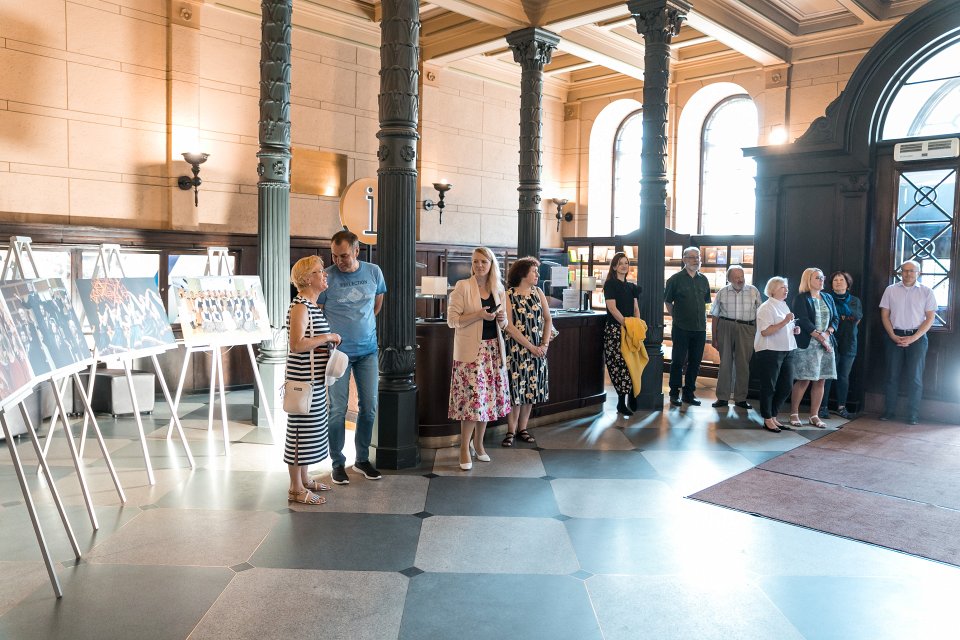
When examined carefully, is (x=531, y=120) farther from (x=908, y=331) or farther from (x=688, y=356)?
(x=908, y=331)

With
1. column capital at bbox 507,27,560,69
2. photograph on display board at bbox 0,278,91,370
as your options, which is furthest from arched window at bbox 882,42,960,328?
photograph on display board at bbox 0,278,91,370

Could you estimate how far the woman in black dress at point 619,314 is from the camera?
7.23 m

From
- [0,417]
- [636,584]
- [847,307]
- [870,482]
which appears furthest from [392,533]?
[847,307]

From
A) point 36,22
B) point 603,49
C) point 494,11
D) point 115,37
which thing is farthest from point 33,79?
point 603,49

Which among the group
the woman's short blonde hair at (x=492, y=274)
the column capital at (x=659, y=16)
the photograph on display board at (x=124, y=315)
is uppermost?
the column capital at (x=659, y=16)

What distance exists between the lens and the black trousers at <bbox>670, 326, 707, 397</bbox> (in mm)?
7984

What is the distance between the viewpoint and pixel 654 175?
306 inches

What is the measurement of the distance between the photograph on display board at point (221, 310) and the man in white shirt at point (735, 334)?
14.9ft

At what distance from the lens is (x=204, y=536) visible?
4055 millimetres

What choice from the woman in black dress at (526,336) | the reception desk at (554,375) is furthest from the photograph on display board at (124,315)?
the woman in black dress at (526,336)

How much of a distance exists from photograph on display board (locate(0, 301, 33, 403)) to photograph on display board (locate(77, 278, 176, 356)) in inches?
53.9

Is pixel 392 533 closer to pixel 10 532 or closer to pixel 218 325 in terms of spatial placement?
pixel 10 532

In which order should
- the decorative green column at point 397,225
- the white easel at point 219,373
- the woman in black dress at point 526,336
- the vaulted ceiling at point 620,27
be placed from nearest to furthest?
1. the decorative green column at point 397,225
2. the white easel at point 219,373
3. the woman in black dress at point 526,336
4. the vaulted ceiling at point 620,27

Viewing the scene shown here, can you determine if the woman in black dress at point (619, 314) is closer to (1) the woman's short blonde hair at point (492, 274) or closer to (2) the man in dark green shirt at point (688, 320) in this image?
(2) the man in dark green shirt at point (688, 320)
